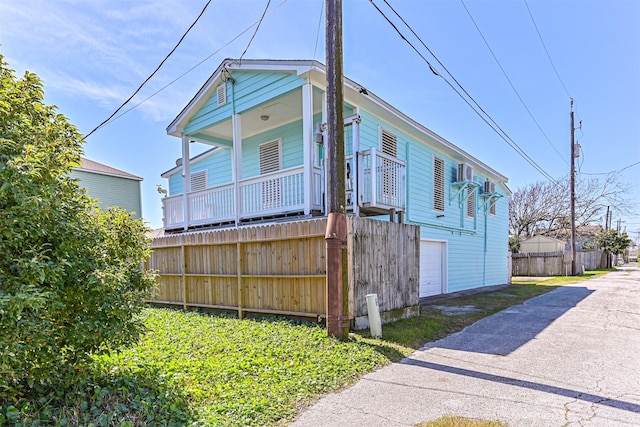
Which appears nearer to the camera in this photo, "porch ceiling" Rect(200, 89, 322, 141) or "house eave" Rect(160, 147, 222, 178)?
"porch ceiling" Rect(200, 89, 322, 141)

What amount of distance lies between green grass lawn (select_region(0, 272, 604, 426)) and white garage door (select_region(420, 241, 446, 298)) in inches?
175

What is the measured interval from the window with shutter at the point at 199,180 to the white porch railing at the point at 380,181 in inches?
320

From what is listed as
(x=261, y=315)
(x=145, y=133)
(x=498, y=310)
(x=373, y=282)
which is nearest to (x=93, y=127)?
(x=145, y=133)

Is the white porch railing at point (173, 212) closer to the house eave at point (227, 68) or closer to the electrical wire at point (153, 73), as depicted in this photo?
the house eave at point (227, 68)

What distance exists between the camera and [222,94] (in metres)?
9.47

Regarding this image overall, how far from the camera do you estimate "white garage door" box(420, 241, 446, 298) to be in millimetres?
10977

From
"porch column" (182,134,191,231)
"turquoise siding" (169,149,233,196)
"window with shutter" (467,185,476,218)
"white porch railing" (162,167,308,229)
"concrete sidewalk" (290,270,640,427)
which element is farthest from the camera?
"window with shutter" (467,185,476,218)

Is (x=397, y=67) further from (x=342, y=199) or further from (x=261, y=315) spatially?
(x=261, y=315)

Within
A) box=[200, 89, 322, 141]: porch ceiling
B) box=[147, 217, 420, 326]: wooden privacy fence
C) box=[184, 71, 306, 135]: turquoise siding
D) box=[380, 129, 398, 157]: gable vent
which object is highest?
box=[184, 71, 306, 135]: turquoise siding

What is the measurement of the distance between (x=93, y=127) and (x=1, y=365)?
10.3m

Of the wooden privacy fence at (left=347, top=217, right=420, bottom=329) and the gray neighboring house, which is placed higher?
the gray neighboring house

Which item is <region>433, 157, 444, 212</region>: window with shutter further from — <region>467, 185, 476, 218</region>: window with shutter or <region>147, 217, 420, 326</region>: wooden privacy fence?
<region>147, 217, 420, 326</region>: wooden privacy fence

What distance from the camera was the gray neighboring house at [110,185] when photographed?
18078mm

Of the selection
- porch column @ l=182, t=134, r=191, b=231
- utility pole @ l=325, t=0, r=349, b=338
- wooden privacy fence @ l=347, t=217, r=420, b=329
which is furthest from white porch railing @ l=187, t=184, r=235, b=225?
utility pole @ l=325, t=0, r=349, b=338
